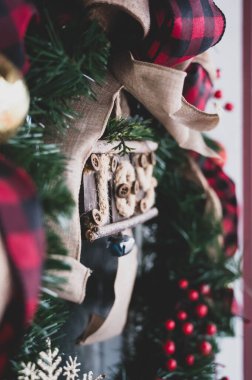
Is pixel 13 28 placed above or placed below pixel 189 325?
above

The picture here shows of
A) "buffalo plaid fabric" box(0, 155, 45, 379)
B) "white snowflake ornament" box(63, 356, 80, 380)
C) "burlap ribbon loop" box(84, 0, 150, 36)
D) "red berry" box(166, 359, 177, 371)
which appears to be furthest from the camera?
"red berry" box(166, 359, 177, 371)

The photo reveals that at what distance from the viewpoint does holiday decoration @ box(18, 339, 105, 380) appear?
51 cm

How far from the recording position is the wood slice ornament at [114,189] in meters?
0.50

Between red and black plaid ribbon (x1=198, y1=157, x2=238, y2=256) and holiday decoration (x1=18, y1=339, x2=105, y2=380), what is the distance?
13.0 inches

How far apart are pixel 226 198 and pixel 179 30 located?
1.27 feet

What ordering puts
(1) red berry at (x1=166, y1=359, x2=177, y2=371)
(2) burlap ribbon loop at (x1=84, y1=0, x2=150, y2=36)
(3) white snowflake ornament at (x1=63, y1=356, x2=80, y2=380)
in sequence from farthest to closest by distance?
(1) red berry at (x1=166, y1=359, x2=177, y2=371), (3) white snowflake ornament at (x1=63, y1=356, x2=80, y2=380), (2) burlap ribbon loop at (x1=84, y1=0, x2=150, y2=36)

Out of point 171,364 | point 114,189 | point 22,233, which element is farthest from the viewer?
point 171,364

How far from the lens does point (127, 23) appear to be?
478mm

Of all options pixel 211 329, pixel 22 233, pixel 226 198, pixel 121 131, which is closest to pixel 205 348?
pixel 211 329

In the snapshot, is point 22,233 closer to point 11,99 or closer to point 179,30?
point 11,99

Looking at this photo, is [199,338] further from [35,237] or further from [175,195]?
[35,237]

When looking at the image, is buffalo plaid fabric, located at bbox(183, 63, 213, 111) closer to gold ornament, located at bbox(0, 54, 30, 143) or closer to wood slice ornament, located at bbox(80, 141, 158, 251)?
wood slice ornament, located at bbox(80, 141, 158, 251)

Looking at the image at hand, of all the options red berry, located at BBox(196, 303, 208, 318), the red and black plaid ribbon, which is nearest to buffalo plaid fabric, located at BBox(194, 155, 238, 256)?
the red and black plaid ribbon

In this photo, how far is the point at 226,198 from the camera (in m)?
0.79
